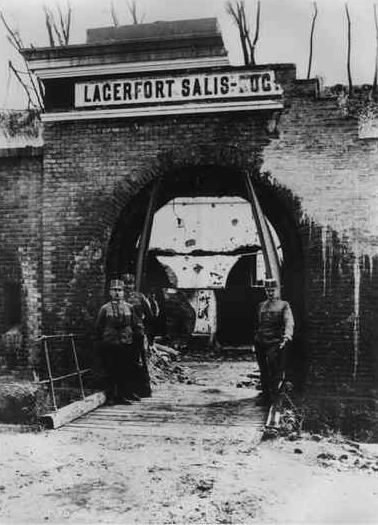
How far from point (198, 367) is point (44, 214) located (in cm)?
850

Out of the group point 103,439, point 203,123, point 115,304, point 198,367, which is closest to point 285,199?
point 203,123

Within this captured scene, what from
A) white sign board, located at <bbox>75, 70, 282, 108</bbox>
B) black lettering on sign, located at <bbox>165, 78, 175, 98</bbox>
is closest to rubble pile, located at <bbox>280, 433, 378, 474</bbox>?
white sign board, located at <bbox>75, 70, 282, 108</bbox>

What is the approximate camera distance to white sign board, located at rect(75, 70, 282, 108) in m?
10.0

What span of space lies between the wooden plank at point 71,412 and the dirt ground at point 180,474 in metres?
0.17

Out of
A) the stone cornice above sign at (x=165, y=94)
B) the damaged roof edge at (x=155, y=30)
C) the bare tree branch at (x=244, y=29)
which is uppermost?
the bare tree branch at (x=244, y=29)

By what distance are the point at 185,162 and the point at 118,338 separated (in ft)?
10.6

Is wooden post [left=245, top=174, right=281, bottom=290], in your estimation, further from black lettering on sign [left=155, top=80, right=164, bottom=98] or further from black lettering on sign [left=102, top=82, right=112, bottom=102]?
black lettering on sign [left=102, top=82, right=112, bottom=102]

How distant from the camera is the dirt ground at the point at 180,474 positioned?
5.16m

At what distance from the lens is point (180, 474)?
6164 millimetres

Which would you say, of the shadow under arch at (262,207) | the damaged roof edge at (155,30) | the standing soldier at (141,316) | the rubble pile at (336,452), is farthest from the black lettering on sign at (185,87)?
the rubble pile at (336,452)

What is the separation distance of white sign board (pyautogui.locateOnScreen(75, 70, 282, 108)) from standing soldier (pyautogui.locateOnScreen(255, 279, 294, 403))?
3.20m

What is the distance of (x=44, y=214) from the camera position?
34.7 ft

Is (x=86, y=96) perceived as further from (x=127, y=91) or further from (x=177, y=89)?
(x=177, y=89)

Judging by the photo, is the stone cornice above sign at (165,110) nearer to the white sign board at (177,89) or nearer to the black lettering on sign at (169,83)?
the white sign board at (177,89)
